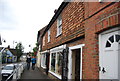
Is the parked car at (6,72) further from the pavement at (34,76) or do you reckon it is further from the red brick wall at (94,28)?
the red brick wall at (94,28)

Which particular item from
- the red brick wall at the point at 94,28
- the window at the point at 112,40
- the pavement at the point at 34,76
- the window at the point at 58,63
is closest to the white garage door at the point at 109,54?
the window at the point at 112,40

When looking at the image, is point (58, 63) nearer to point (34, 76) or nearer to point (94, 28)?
point (34, 76)

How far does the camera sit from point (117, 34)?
3277 millimetres

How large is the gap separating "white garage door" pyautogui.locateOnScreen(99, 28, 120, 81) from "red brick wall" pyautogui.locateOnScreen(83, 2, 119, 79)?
14 centimetres

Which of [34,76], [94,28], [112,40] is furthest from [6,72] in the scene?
[112,40]

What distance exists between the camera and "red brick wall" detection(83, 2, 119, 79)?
3357 mm

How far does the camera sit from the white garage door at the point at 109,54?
10.7 feet

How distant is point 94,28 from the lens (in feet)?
13.4

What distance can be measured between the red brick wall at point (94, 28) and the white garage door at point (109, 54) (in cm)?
14

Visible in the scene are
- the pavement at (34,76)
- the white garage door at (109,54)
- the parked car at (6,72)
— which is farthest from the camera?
the parked car at (6,72)

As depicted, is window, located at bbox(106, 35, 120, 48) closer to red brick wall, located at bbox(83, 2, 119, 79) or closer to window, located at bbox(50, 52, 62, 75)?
red brick wall, located at bbox(83, 2, 119, 79)

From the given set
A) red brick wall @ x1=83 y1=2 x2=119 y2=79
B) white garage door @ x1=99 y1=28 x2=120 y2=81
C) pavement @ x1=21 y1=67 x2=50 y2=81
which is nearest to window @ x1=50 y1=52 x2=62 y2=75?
pavement @ x1=21 y1=67 x2=50 y2=81

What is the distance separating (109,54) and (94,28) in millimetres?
913

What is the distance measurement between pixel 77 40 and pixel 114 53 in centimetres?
247
